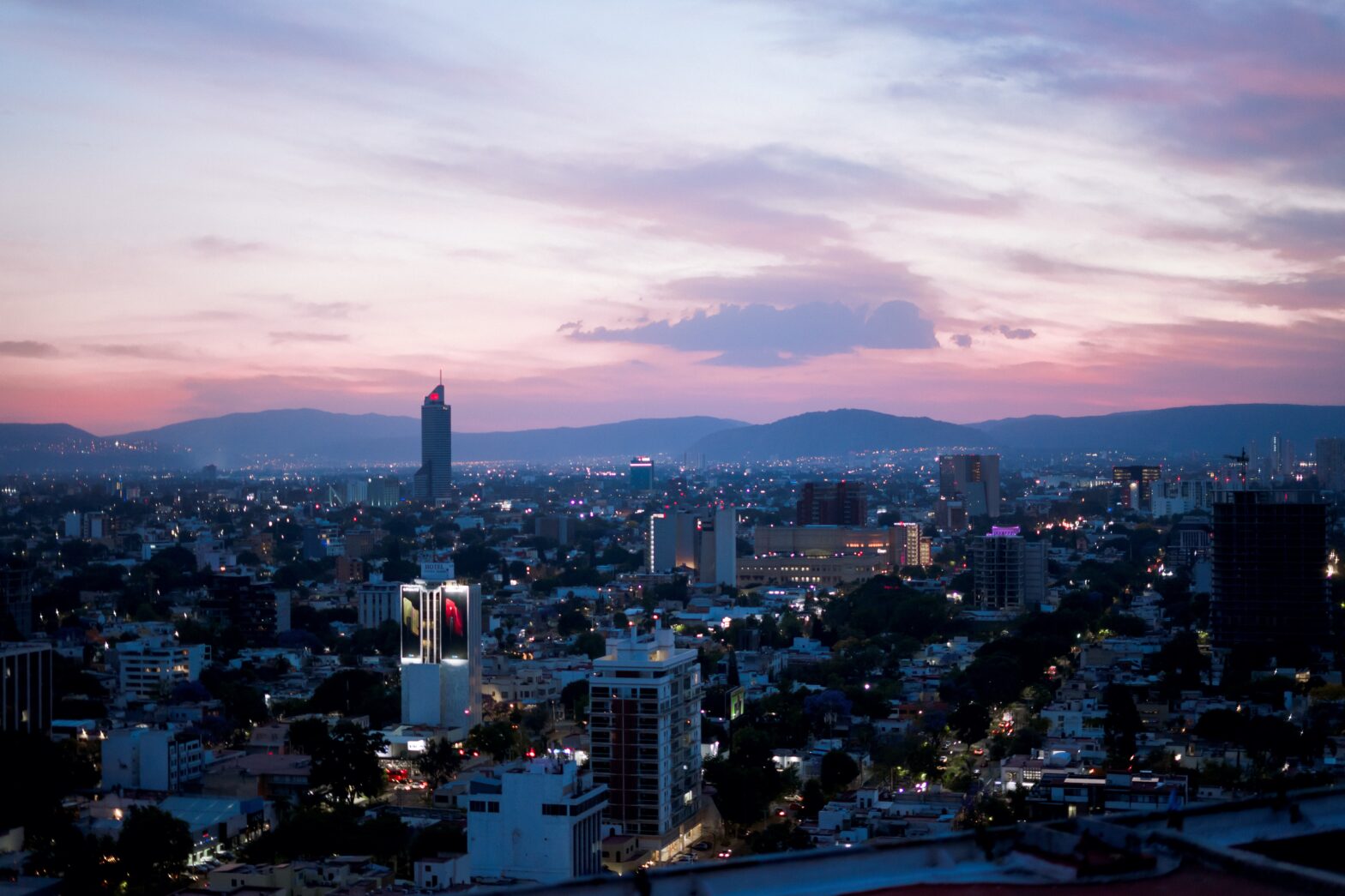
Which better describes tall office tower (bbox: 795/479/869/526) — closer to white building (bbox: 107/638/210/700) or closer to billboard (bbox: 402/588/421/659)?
white building (bbox: 107/638/210/700)

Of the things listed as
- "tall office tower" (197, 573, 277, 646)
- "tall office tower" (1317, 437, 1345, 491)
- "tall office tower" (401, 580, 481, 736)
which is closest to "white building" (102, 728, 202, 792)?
"tall office tower" (401, 580, 481, 736)

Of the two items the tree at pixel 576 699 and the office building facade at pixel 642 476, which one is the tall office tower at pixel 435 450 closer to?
the office building facade at pixel 642 476

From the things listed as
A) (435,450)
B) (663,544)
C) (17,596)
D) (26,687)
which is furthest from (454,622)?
(435,450)

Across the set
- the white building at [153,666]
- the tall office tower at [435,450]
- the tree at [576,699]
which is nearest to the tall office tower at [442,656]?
the tree at [576,699]

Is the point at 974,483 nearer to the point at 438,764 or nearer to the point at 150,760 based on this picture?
the point at 438,764

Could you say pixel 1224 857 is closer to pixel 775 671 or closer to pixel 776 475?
pixel 775 671

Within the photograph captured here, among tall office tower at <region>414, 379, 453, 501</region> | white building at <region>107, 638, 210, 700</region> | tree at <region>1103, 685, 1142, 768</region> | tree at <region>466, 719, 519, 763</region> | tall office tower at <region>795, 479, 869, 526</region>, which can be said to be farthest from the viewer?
tall office tower at <region>414, 379, 453, 501</region>

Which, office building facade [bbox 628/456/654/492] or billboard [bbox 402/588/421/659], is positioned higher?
office building facade [bbox 628/456/654/492]
